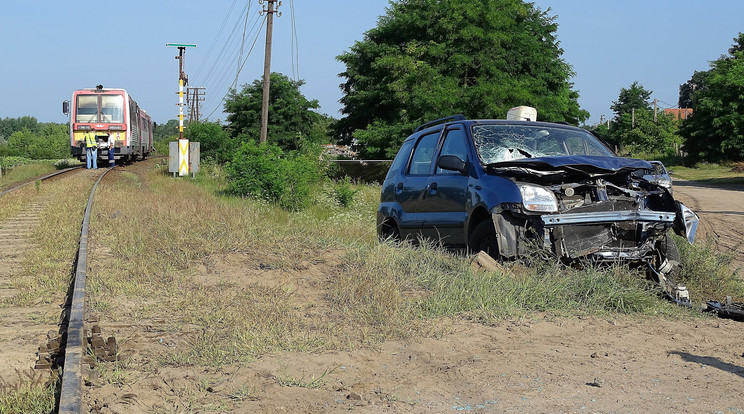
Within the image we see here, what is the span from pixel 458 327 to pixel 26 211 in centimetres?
1234

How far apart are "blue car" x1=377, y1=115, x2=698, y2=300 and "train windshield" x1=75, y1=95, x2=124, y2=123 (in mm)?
27293

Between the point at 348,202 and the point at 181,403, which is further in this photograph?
the point at 348,202

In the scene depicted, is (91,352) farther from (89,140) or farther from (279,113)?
(279,113)

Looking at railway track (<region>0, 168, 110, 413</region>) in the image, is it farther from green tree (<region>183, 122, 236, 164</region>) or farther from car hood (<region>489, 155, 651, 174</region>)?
green tree (<region>183, 122, 236, 164</region>)

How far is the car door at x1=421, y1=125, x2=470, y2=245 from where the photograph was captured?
7.64 metres

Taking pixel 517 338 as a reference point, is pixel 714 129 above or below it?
above

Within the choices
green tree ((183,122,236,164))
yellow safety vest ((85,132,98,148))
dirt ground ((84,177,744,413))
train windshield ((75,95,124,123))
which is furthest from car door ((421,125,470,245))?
green tree ((183,122,236,164))

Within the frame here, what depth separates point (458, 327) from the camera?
18.5 feet

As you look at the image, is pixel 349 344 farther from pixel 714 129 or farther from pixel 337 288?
pixel 714 129

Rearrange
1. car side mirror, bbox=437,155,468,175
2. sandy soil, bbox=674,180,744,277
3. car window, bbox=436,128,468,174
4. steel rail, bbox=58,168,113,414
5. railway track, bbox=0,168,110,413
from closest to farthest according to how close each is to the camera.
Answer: steel rail, bbox=58,168,113,414, railway track, bbox=0,168,110,413, car side mirror, bbox=437,155,468,175, car window, bbox=436,128,468,174, sandy soil, bbox=674,180,744,277

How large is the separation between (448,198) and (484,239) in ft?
2.76

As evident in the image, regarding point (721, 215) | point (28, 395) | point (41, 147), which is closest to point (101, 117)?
point (721, 215)

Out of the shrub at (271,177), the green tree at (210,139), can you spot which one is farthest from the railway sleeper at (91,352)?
the green tree at (210,139)

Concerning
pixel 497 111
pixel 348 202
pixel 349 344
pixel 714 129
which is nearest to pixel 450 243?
pixel 349 344
